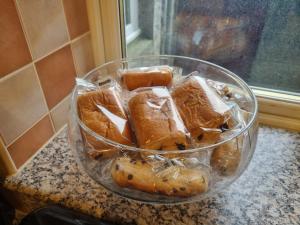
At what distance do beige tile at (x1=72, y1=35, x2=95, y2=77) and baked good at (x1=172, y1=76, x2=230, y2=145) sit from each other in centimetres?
28

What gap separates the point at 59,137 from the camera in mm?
629

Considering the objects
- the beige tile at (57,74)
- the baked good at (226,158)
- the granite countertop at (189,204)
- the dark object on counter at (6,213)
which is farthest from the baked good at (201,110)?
the dark object on counter at (6,213)

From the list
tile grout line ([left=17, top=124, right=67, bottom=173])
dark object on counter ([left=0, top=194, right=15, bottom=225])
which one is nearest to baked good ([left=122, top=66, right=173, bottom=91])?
tile grout line ([left=17, top=124, right=67, bottom=173])

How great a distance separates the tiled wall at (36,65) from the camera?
455 mm

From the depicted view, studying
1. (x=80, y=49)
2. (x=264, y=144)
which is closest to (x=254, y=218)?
(x=264, y=144)

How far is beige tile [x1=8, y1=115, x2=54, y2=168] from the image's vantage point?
518 mm

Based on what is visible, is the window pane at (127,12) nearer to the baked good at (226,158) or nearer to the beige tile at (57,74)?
the beige tile at (57,74)

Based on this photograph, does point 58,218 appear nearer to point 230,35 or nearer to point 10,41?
point 10,41

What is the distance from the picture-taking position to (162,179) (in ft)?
1.34

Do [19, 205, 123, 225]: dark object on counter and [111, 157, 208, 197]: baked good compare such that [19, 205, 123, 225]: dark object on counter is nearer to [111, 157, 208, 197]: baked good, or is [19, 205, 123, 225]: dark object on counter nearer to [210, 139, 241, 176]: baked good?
[111, 157, 208, 197]: baked good

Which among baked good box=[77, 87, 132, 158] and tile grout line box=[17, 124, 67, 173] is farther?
tile grout line box=[17, 124, 67, 173]

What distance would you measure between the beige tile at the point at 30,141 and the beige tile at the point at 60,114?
0.7 inches

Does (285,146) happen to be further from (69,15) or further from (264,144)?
(69,15)

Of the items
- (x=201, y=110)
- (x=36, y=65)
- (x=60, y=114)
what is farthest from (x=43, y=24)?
(x=201, y=110)
